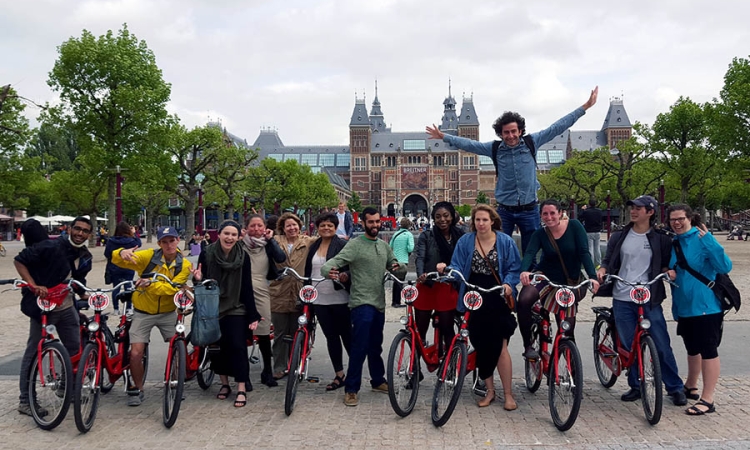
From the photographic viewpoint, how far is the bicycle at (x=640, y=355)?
15.4 feet

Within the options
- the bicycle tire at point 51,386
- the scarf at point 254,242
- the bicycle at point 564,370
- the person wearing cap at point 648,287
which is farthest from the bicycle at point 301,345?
the person wearing cap at point 648,287

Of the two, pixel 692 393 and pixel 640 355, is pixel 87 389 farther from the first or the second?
pixel 692 393

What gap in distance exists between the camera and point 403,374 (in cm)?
513

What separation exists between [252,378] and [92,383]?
196 centimetres

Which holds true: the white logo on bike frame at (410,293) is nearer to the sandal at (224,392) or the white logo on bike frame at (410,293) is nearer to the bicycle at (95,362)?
the sandal at (224,392)

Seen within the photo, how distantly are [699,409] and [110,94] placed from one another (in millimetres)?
26910

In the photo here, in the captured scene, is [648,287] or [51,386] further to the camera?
[648,287]

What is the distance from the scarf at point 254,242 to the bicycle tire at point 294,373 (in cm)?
108

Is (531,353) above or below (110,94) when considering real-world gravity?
below

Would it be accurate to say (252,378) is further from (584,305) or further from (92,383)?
(584,305)

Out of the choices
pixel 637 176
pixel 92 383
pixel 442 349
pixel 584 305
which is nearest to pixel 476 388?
pixel 442 349

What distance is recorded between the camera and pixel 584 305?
11.8 meters

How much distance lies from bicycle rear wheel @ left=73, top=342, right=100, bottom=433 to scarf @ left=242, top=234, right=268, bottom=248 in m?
1.69

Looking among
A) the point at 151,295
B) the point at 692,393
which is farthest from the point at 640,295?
the point at 151,295
